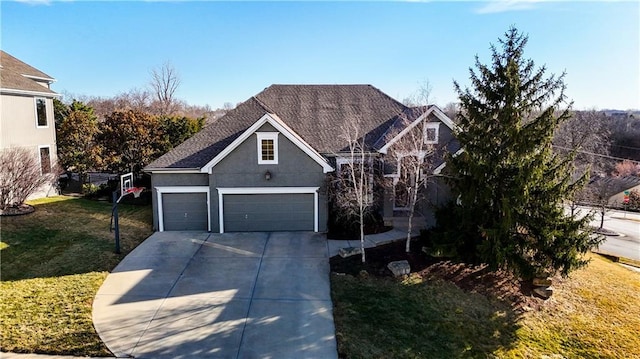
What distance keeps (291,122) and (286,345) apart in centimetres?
1393

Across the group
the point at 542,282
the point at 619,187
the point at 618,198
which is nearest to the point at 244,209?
the point at 542,282

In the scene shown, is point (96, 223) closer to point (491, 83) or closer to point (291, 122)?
point (291, 122)

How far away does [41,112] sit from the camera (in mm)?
22188

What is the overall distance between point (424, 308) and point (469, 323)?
4.03 ft

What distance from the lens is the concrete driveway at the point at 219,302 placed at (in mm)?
8906

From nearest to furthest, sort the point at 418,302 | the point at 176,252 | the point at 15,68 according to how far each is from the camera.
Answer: the point at 418,302, the point at 176,252, the point at 15,68

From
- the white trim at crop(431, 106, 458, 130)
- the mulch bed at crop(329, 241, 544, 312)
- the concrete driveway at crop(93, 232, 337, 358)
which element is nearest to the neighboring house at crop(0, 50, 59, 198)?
the concrete driveway at crop(93, 232, 337, 358)

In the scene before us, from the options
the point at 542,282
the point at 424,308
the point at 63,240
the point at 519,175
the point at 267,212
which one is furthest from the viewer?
the point at 267,212

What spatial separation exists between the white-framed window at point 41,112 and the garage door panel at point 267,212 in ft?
44.0

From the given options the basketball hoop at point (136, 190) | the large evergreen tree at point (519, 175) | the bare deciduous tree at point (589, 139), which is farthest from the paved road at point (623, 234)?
the basketball hoop at point (136, 190)

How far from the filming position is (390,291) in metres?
11.9

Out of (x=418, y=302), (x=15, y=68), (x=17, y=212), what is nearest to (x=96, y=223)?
(x=17, y=212)

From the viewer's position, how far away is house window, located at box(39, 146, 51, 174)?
2141cm

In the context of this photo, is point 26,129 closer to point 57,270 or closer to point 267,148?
point 57,270
